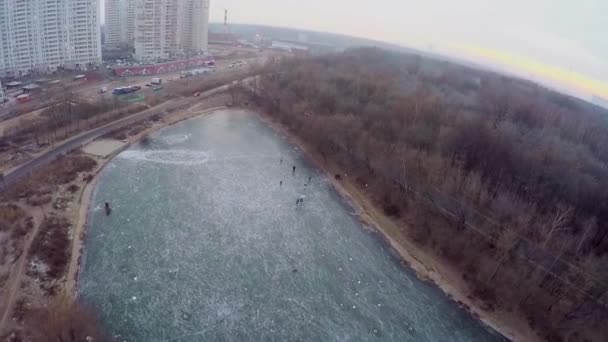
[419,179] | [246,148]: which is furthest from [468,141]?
[246,148]

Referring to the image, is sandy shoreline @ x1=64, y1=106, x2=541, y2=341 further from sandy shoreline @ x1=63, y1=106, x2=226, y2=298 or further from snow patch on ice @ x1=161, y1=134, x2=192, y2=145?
snow patch on ice @ x1=161, y1=134, x2=192, y2=145

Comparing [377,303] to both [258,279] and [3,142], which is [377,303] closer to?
[258,279]

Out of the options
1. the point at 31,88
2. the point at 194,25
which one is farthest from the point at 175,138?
the point at 194,25

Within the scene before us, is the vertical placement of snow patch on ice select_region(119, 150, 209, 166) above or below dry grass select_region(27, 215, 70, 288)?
above

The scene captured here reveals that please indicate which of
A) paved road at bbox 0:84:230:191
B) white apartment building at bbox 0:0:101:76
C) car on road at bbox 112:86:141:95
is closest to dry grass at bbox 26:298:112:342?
paved road at bbox 0:84:230:191

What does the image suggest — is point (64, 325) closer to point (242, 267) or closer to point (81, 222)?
point (242, 267)
